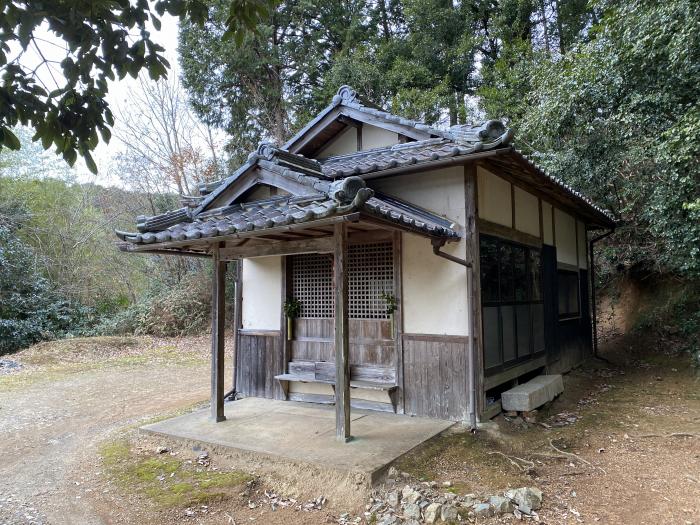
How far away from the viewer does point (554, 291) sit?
9023 mm

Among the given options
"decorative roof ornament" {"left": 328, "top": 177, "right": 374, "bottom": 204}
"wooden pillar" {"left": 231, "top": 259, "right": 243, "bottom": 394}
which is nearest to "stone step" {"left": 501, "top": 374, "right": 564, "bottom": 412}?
"decorative roof ornament" {"left": 328, "top": 177, "right": 374, "bottom": 204}

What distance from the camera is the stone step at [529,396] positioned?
6.39m

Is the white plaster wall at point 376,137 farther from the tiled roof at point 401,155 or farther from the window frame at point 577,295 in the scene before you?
the window frame at point 577,295

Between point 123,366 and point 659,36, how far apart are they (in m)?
13.8

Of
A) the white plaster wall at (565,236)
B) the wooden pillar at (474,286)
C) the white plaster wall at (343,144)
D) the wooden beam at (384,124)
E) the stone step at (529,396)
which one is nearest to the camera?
the wooden pillar at (474,286)

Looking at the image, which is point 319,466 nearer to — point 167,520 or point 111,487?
point 167,520

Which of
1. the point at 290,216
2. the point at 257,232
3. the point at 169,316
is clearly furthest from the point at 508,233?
the point at 169,316

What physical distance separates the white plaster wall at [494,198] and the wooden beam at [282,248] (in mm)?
2367

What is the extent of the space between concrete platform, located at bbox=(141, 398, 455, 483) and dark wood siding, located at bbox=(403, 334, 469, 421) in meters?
0.18

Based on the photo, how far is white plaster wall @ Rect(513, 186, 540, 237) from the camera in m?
7.76

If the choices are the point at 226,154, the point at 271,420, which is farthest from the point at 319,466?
the point at 226,154

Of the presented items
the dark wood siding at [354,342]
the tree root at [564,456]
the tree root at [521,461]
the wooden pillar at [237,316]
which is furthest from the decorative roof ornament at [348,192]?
the wooden pillar at [237,316]

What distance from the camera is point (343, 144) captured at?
8188mm

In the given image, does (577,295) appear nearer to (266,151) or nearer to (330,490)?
(266,151)
